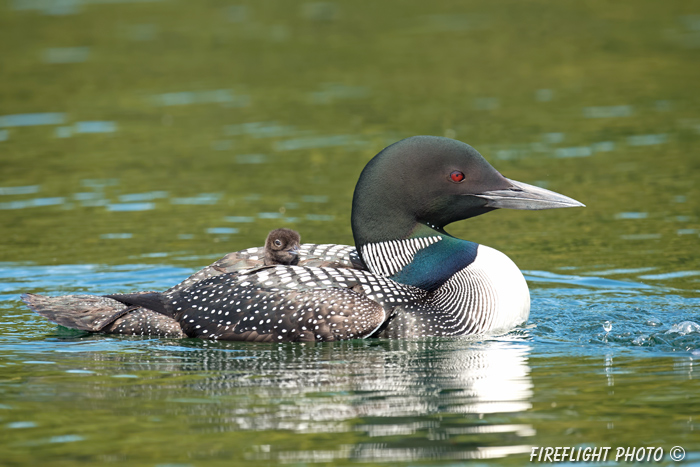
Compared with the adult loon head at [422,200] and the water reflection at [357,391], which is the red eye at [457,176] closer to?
the adult loon head at [422,200]

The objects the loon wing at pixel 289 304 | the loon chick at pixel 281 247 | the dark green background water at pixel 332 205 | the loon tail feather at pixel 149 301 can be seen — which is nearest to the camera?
the dark green background water at pixel 332 205

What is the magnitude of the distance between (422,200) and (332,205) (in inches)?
131

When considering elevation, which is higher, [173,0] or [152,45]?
[173,0]

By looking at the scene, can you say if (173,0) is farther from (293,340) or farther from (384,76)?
(293,340)

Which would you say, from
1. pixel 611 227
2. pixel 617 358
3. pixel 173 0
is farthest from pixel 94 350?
pixel 173 0

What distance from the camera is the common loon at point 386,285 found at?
19.1 ft

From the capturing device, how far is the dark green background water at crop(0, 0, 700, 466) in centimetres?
448

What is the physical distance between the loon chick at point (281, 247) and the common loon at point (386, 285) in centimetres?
10

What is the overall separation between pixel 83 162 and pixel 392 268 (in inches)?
231

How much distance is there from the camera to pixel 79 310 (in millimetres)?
6145

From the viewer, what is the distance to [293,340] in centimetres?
582

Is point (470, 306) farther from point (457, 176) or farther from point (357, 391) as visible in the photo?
point (357, 391)

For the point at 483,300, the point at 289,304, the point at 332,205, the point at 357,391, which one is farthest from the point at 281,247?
the point at 332,205

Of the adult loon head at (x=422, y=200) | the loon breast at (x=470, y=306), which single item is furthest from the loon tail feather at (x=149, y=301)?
the loon breast at (x=470, y=306)
